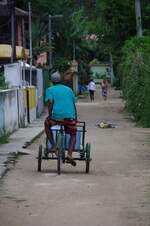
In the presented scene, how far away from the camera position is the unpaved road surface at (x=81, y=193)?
895cm

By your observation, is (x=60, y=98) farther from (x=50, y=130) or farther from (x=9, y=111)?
(x=9, y=111)

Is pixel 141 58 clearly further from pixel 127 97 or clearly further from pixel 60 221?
pixel 60 221

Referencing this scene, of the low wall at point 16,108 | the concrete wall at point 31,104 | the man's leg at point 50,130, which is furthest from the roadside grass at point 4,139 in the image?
the concrete wall at point 31,104

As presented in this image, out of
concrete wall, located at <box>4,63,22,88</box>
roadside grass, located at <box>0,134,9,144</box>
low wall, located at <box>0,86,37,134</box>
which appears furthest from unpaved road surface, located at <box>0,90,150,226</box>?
concrete wall, located at <box>4,63,22,88</box>

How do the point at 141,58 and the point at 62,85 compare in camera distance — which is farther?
the point at 141,58

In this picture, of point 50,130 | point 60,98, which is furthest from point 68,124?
point 60,98

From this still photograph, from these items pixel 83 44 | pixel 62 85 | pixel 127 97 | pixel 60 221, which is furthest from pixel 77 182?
pixel 83 44

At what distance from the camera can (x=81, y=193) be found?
35.9 feet

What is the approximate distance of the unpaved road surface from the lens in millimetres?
8953

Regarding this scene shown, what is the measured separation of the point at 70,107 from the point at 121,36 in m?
34.0

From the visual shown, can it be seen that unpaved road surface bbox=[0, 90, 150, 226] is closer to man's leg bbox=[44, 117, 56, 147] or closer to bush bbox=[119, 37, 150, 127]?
man's leg bbox=[44, 117, 56, 147]

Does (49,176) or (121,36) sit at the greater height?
(121,36)

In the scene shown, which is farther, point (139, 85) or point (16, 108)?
point (139, 85)

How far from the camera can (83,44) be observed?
73938mm
